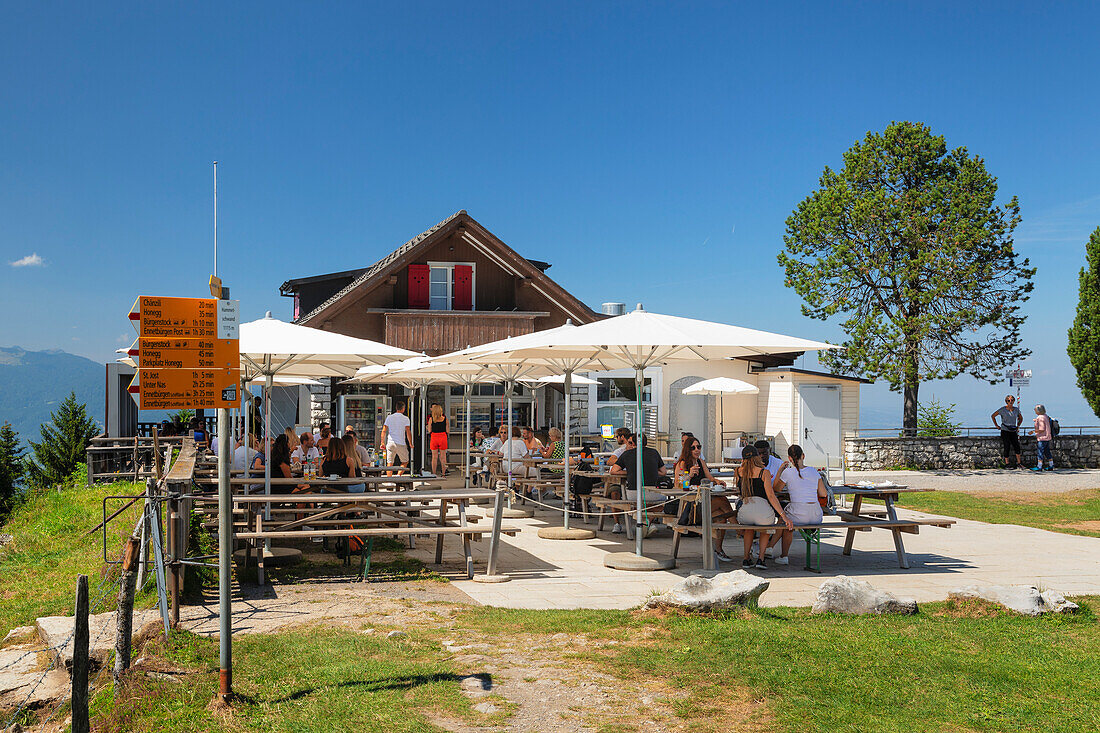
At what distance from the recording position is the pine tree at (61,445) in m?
30.8

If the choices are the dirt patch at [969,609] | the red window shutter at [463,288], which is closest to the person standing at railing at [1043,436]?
the red window shutter at [463,288]

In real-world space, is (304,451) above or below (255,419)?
below

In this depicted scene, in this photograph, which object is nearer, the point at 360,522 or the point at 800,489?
the point at 360,522

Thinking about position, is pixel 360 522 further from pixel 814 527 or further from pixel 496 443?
pixel 496 443

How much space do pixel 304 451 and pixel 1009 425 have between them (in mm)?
20056

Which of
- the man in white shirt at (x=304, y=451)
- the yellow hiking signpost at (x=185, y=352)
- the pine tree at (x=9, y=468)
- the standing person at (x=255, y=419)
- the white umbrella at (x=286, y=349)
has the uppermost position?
the white umbrella at (x=286, y=349)

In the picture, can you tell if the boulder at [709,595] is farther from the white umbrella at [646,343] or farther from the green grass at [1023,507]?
the green grass at [1023,507]

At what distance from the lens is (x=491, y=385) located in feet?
86.2

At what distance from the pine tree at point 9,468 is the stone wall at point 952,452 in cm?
2452

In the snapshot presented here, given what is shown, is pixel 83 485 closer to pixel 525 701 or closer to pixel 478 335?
pixel 478 335

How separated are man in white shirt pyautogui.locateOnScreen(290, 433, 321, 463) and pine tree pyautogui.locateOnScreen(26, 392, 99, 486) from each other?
1784 centimetres

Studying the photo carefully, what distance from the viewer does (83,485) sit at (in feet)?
68.2

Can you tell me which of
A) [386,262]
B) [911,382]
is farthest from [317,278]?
[911,382]

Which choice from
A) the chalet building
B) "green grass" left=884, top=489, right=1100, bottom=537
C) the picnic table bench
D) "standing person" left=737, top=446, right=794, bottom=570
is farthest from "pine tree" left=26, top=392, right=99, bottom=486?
"standing person" left=737, top=446, right=794, bottom=570
